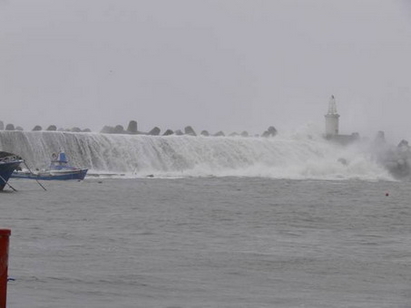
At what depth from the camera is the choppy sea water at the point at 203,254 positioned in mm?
15969

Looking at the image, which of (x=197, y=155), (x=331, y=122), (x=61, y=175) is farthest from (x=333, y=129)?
(x=61, y=175)

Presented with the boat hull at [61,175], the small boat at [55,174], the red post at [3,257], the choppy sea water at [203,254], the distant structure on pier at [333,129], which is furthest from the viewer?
the distant structure on pier at [333,129]

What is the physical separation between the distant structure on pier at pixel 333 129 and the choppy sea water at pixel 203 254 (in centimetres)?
5780

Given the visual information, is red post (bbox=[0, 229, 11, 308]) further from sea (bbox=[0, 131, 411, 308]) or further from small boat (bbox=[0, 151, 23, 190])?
small boat (bbox=[0, 151, 23, 190])

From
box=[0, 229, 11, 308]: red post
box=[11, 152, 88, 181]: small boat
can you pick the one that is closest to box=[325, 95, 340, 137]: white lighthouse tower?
box=[11, 152, 88, 181]: small boat

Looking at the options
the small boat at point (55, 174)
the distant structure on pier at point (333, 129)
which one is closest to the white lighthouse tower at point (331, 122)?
the distant structure on pier at point (333, 129)

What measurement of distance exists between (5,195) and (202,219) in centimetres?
1262

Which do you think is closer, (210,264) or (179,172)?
(210,264)

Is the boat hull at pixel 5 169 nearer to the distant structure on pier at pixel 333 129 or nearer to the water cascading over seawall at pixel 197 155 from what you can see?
the water cascading over seawall at pixel 197 155

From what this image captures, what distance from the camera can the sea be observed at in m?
16.1

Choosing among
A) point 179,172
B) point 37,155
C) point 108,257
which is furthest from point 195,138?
point 108,257

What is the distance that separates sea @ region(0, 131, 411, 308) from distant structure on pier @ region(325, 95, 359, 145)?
41975mm

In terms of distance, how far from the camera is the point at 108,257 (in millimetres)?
20312

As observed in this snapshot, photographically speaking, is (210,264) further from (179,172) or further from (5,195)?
(179,172)
